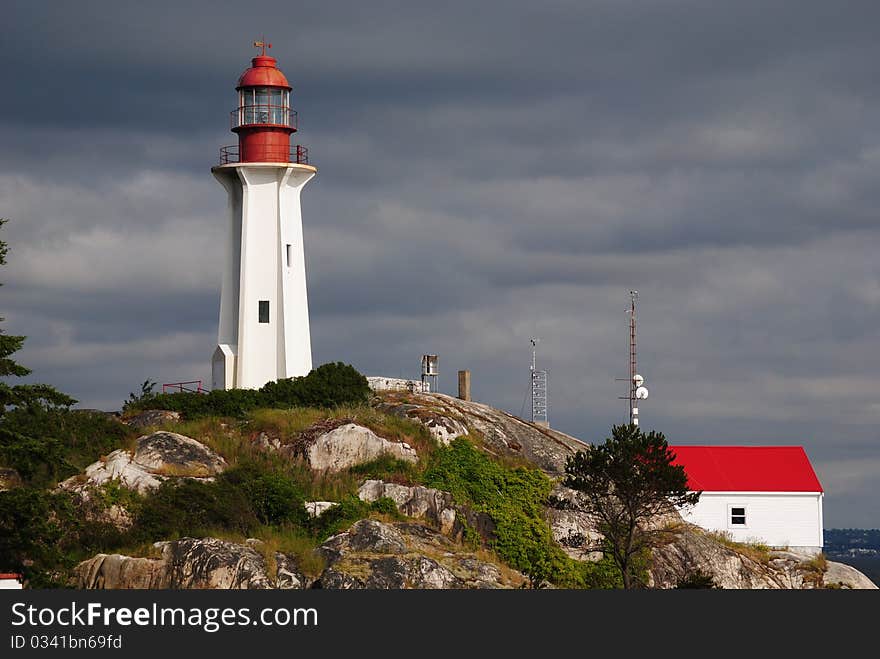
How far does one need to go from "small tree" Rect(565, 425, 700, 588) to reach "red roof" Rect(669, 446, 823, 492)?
53.0 ft

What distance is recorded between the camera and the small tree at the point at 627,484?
147 feet

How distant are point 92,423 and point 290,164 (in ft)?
42.3

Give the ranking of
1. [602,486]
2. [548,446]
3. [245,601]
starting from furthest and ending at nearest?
1. [548,446]
2. [602,486]
3. [245,601]

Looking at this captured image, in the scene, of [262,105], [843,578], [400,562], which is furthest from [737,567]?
[262,105]

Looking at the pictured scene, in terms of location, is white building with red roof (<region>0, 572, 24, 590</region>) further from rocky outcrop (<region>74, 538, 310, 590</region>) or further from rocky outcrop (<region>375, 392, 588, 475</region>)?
rocky outcrop (<region>375, 392, 588, 475</region>)

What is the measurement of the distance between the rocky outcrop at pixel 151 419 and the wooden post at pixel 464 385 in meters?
12.0

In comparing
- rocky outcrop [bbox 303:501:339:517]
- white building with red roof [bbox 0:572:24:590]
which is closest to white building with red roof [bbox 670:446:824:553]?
rocky outcrop [bbox 303:501:339:517]

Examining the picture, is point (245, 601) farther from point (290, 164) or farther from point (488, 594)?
point (290, 164)

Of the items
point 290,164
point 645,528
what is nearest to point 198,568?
point 645,528

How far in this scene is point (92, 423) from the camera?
47.6m

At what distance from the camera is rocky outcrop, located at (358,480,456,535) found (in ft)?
146

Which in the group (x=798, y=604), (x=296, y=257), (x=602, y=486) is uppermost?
(x=296, y=257)

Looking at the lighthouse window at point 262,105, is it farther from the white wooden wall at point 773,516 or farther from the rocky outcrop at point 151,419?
the white wooden wall at point 773,516

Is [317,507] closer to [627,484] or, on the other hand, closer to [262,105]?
[627,484]
